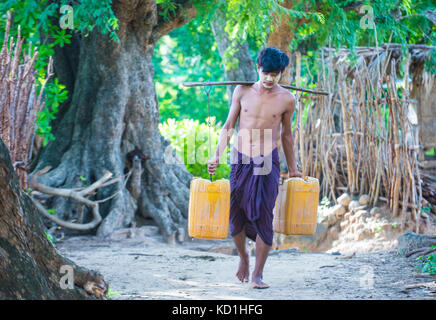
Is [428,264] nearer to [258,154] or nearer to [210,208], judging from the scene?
[258,154]

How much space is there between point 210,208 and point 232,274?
1112 millimetres

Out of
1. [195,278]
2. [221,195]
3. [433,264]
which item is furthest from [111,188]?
[433,264]

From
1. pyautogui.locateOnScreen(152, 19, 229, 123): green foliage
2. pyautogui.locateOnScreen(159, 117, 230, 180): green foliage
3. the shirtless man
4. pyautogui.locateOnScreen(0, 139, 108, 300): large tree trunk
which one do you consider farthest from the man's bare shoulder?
pyautogui.locateOnScreen(152, 19, 229, 123): green foliage

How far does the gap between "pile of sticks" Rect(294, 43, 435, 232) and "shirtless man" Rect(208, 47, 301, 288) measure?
3.95 meters

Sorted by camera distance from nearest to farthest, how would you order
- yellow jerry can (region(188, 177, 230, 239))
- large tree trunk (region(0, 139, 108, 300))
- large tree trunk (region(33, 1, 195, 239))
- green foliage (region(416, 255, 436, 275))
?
large tree trunk (region(0, 139, 108, 300)), yellow jerry can (region(188, 177, 230, 239)), green foliage (region(416, 255, 436, 275)), large tree trunk (region(33, 1, 195, 239))

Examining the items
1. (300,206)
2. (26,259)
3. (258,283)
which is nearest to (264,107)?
(300,206)

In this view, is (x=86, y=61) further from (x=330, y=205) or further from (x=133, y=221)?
(x=330, y=205)

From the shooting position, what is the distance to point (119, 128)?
26.8 ft

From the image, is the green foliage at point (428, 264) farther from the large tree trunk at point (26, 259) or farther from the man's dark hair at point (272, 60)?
the large tree trunk at point (26, 259)

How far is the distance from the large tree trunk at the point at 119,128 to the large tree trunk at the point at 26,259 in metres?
4.34

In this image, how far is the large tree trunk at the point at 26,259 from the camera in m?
2.84

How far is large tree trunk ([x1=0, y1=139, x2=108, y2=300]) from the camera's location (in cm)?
284

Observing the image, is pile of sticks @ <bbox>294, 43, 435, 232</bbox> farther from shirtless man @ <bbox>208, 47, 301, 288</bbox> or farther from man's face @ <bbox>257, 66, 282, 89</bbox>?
man's face @ <bbox>257, 66, 282, 89</bbox>

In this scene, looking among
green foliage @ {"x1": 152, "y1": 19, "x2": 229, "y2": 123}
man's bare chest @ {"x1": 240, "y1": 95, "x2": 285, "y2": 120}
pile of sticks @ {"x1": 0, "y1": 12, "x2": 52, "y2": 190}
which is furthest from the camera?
green foliage @ {"x1": 152, "y1": 19, "x2": 229, "y2": 123}
